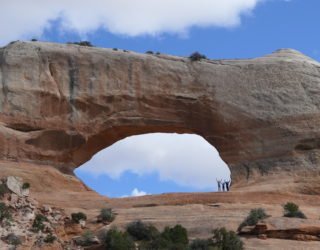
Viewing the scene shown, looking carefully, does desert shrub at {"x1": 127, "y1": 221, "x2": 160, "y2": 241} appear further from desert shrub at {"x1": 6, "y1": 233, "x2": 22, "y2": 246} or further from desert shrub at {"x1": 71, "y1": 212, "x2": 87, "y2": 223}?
desert shrub at {"x1": 6, "y1": 233, "x2": 22, "y2": 246}

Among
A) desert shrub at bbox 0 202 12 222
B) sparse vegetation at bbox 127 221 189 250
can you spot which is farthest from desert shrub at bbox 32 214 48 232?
sparse vegetation at bbox 127 221 189 250

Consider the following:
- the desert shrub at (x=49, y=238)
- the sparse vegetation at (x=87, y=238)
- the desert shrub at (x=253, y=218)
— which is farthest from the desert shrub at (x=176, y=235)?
the desert shrub at (x=49, y=238)

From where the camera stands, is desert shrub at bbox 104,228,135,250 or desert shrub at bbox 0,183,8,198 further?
desert shrub at bbox 0,183,8,198

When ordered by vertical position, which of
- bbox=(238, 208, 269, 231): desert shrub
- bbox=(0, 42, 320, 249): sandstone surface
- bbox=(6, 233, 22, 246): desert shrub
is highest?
bbox=(0, 42, 320, 249): sandstone surface

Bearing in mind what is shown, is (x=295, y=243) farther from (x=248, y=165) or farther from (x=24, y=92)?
(x=24, y=92)

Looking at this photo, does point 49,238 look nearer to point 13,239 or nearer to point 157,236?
point 13,239

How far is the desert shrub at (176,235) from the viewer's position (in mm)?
26531

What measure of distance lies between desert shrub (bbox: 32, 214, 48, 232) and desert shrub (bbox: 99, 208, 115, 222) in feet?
6.49

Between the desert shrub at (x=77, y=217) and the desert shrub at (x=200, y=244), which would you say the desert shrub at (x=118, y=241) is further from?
the desert shrub at (x=77, y=217)

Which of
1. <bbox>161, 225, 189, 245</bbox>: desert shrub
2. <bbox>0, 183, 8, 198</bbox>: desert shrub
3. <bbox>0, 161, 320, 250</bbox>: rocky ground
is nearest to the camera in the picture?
<bbox>161, 225, 189, 245</bbox>: desert shrub

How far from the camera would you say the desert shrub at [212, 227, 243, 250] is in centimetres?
2561

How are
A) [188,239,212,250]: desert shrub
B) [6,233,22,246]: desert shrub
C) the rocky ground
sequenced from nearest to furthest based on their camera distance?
1. [188,239,212,250]: desert shrub
2. [6,233,22,246]: desert shrub
3. the rocky ground

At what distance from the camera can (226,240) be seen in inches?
1015

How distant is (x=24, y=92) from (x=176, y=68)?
22.4 feet
